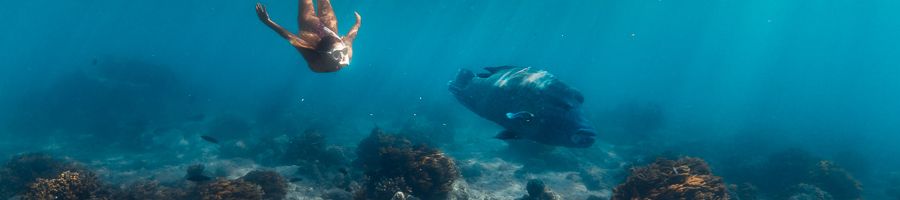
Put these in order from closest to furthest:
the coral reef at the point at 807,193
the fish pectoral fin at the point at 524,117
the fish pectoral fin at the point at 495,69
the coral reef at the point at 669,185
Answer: the fish pectoral fin at the point at 524,117 → the fish pectoral fin at the point at 495,69 → the coral reef at the point at 669,185 → the coral reef at the point at 807,193

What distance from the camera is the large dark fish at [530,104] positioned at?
5.01 m

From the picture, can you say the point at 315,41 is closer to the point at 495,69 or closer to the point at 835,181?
the point at 495,69

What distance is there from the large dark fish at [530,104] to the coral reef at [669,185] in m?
2.86

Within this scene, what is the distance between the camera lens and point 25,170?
35.7ft

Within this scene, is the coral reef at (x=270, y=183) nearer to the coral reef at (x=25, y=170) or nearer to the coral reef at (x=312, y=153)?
the coral reef at (x=312, y=153)

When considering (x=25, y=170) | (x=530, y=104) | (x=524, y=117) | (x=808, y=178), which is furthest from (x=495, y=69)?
(x=808, y=178)

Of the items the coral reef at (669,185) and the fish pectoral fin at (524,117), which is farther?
the coral reef at (669,185)

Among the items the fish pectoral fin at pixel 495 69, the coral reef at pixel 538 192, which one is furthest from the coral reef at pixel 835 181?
the fish pectoral fin at pixel 495 69

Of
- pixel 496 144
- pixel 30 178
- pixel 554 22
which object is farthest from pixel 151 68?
pixel 554 22

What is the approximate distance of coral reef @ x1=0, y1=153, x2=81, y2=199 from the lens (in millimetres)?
10156

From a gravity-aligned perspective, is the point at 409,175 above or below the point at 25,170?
below

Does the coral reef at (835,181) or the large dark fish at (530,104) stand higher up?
the coral reef at (835,181)

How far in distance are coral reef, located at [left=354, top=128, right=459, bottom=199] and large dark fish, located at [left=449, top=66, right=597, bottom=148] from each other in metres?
2.23

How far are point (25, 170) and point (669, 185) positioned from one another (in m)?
15.2
